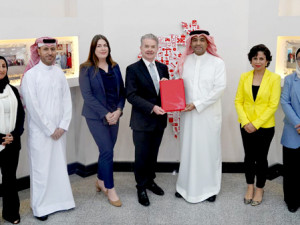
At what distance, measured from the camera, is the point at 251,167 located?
4285 mm

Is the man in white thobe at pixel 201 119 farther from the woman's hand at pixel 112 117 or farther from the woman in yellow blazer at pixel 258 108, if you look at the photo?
the woman's hand at pixel 112 117

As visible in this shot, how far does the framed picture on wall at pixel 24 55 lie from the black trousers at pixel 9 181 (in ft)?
3.22

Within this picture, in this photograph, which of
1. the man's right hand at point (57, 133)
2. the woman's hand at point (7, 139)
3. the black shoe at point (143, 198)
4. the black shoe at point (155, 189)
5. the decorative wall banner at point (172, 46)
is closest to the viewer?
the woman's hand at point (7, 139)

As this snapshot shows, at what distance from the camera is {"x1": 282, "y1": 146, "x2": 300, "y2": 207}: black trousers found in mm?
4105

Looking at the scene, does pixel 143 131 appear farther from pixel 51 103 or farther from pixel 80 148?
pixel 80 148

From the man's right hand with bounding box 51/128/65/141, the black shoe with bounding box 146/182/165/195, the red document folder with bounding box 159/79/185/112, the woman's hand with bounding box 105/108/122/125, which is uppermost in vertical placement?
the red document folder with bounding box 159/79/185/112

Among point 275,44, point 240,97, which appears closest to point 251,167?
point 240,97

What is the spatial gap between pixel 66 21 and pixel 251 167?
2.70m

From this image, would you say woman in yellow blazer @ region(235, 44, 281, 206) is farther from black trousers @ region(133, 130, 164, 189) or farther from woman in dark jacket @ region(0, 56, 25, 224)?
woman in dark jacket @ region(0, 56, 25, 224)

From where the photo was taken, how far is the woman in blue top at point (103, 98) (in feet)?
13.3

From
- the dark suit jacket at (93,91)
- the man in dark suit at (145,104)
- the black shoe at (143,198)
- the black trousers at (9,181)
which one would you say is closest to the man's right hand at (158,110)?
the man in dark suit at (145,104)

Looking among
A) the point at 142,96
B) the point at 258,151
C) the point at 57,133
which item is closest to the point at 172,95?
the point at 142,96

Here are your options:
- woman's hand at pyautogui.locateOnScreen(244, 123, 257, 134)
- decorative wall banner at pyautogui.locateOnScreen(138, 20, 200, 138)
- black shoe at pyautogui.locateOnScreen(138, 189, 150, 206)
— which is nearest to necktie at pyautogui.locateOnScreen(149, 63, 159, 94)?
decorative wall banner at pyautogui.locateOnScreen(138, 20, 200, 138)

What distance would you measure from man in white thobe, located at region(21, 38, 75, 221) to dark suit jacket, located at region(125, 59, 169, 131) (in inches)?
26.5
